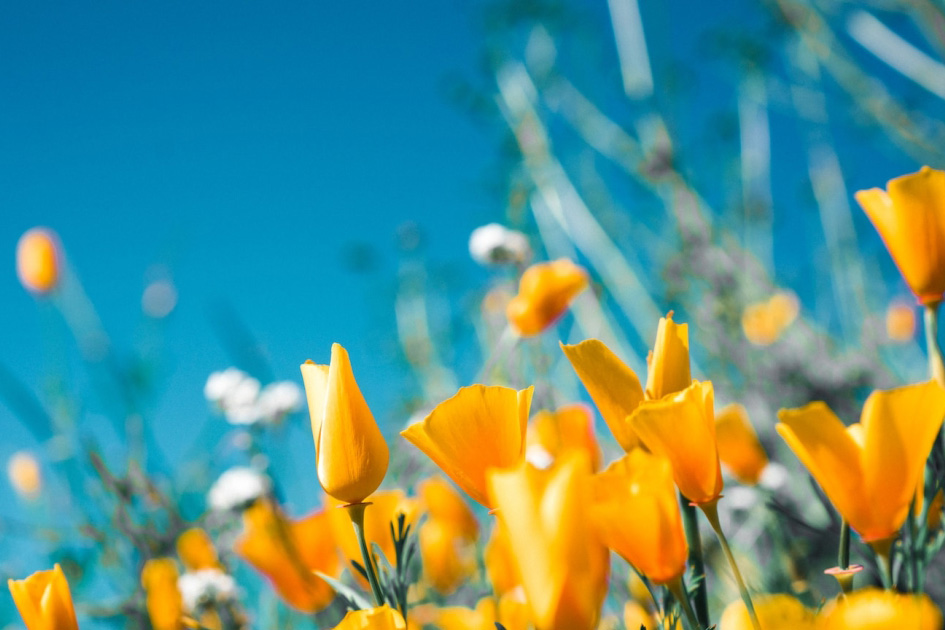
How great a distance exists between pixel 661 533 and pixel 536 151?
1.54m

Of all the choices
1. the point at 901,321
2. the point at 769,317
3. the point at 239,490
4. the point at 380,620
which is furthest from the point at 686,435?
the point at 901,321

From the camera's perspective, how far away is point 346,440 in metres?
0.38

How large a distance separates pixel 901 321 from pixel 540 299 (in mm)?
1946

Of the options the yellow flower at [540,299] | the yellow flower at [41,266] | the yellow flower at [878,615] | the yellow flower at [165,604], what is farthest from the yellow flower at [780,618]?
the yellow flower at [41,266]

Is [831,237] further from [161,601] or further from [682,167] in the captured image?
[161,601]

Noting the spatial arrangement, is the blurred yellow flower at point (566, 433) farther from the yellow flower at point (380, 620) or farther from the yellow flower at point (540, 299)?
the yellow flower at point (380, 620)

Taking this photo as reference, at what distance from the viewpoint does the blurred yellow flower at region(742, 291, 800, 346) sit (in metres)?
1.89

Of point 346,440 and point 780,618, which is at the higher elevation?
point 346,440

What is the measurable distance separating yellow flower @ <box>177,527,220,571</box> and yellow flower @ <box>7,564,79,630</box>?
27.4 inches

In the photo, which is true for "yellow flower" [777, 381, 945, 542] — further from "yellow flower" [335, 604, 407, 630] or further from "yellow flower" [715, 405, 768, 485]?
"yellow flower" [715, 405, 768, 485]

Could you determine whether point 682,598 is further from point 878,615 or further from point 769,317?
point 769,317

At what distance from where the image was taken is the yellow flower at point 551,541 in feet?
0.91

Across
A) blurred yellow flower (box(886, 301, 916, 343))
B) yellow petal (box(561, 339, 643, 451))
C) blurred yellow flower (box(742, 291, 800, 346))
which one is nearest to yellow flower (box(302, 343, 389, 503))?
yellow petal (box(561, 339, 643, 451))

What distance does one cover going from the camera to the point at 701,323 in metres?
1.63
